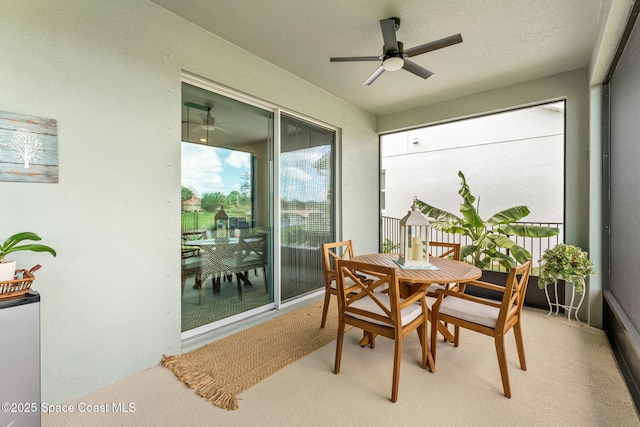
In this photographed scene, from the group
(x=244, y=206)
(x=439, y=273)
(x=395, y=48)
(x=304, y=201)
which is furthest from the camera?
(x=304, y=201)

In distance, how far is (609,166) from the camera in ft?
9.04

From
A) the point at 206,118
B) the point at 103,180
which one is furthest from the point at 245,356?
the point at 206,118

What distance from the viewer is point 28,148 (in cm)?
165

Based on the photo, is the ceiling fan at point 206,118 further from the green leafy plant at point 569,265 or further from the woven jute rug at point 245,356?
the green leafy plant at point 569,265

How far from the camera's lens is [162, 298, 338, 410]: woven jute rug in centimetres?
193

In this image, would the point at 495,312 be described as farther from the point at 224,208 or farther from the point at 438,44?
the point at 224,208

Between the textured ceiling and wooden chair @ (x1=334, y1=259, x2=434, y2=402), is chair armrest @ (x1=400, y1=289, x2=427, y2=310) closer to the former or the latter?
wooden chair @ (x1=334, y1=259, x2=434, y2=402)

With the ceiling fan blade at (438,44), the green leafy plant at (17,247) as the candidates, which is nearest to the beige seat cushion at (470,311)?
the ceiling fan blade at (438,44)

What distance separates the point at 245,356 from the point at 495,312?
1.96 m

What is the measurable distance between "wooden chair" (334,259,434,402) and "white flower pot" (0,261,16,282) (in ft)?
5.86

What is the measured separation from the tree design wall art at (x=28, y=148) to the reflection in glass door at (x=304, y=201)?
78.4 inches

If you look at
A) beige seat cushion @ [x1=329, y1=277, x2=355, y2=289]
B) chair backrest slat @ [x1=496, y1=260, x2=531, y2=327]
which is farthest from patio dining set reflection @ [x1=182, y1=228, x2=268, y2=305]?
chair backrest slat @ [x1=496, y1=260, x2=531, y2=327]

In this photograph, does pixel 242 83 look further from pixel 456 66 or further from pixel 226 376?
pixel 226 376

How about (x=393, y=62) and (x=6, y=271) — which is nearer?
(x=6, y=271)
